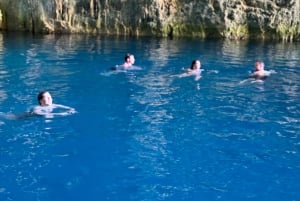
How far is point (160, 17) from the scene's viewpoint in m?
35.2

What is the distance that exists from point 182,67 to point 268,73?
4.24 meters

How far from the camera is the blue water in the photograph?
932cm

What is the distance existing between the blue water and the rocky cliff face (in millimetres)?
12378

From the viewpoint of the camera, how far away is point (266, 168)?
10234mm

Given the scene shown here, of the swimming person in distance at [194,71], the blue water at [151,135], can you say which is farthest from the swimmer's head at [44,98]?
the swimming person in distance at [194,71]

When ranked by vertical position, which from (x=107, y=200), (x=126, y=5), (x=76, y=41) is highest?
(x=126, y=5)

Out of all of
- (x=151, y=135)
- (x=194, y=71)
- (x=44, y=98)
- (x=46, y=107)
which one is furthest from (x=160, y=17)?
(x=151, y=135)

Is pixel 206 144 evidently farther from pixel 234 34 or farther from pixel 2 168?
pixel 234 34

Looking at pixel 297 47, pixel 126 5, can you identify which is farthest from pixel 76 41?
pixel 297 47

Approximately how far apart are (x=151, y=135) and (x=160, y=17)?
24010 millimetres

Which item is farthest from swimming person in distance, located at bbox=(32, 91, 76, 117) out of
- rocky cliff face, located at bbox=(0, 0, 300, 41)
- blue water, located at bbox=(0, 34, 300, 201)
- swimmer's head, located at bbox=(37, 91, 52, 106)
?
rocky cliff face, located at bbox=(0, 0, 300, 41)

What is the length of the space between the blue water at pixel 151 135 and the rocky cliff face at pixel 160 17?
487 inches

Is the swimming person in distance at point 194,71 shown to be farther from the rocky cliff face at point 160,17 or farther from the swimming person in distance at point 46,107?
the rocky cliff face at point 160,17

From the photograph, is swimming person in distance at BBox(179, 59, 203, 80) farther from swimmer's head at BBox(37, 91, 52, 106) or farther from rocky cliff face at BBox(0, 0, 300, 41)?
rocky cliff face at BBox(0, 0, 300, 41)
